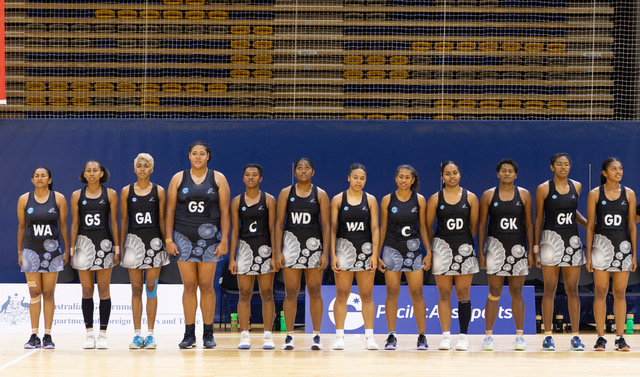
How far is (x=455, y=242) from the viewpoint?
632cm

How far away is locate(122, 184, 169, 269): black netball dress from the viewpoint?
20.4 ft

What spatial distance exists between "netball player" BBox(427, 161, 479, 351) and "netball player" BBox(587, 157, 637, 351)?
945 millimetres

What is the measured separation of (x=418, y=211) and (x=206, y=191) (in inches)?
66.6

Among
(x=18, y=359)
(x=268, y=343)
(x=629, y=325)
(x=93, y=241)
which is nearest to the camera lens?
(x=18, y=359)

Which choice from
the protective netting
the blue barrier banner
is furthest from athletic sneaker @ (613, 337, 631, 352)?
the protective netting

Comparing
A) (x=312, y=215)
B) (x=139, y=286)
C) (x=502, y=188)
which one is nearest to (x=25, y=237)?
(x=139, y=286)

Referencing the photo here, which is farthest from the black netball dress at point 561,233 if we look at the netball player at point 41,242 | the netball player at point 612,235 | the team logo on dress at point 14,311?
the team logo on dress at point 14,311

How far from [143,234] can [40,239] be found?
2.73 ft

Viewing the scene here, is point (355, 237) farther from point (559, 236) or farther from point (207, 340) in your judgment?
point (559, 236)

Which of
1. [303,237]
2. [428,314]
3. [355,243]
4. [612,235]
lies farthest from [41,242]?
[612,235]

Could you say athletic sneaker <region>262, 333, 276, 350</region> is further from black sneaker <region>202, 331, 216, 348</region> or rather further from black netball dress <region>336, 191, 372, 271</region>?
black netball dress <region>336, 191, 372, 271</region>

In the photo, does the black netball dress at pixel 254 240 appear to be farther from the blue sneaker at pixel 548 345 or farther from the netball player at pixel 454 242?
the blue sneaker at pixel 548 345

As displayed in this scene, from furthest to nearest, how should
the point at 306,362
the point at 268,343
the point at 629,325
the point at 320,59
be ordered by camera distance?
the point at 320,59 < the point at 629,325 < the point at 268,343 < the point at 306,362

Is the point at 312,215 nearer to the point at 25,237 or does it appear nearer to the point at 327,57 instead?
the point at 25,237
